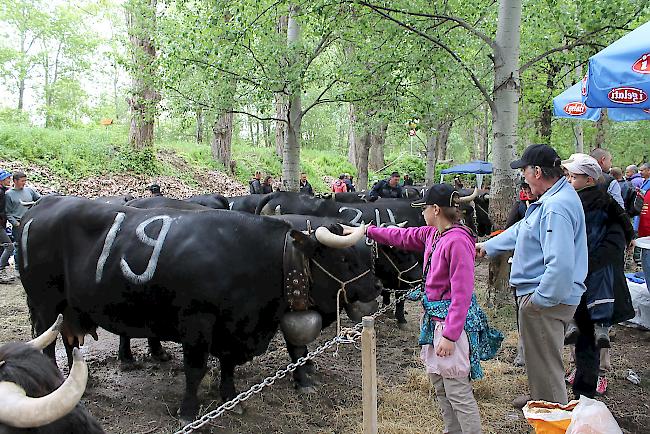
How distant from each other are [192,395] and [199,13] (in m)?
8.65

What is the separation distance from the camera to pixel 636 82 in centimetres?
427

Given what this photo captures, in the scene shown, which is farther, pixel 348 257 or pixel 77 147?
pixel 77 147

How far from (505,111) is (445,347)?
5288 mm

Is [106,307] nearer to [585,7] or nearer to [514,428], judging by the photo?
[514,428]

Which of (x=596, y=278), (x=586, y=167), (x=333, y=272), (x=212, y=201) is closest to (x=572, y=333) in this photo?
(x=596, y=278)

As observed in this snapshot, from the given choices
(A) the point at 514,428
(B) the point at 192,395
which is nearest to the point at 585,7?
(A) the point at 514,428

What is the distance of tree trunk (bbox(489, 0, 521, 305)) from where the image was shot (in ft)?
24.5

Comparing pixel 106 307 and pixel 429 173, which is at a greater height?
pixel 429 173

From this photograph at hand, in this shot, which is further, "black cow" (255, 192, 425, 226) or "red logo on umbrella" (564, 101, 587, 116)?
"red logo on umbrella" (564, 101, 587, 116)

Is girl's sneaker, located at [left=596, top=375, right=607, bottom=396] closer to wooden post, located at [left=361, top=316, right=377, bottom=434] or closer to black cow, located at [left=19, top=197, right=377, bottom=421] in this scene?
black cow, located at [left=19, top=197, right=377, bottom=421]

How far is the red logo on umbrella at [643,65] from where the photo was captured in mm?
4195

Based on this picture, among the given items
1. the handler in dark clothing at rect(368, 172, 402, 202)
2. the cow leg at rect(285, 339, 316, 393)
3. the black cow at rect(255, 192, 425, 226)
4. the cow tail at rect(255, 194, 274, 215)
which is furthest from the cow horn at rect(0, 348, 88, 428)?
the handler in dark clothing at rect(368, 172, 402, 202)

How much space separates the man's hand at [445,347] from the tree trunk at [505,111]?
175 inches

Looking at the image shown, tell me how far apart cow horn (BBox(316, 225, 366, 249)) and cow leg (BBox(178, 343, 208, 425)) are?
135cm
